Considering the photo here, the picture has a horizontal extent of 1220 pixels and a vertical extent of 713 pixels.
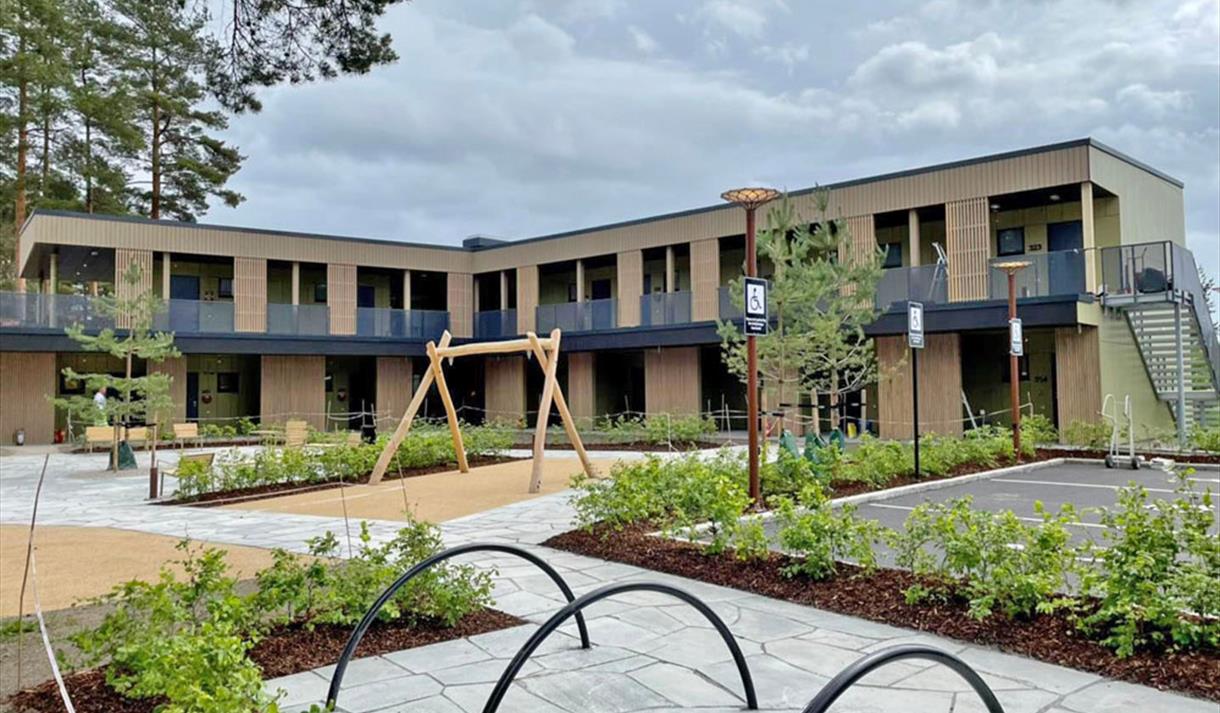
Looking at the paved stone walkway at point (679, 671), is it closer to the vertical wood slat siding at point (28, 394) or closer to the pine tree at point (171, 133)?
the vertical wood slat siding at point (28, 394)

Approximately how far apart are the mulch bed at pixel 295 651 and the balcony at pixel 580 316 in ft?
73.9

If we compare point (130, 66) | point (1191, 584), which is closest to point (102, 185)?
point (130, 66)

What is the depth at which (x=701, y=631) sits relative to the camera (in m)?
5.56

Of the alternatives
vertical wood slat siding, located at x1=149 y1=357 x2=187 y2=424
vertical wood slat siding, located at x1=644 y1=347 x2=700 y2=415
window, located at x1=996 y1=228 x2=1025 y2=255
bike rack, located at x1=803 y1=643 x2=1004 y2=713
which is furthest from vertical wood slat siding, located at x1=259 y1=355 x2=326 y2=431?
bike rack, located at x1=803 y1=643 x2=1004 y2=713

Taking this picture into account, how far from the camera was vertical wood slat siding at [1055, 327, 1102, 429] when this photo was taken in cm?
1909

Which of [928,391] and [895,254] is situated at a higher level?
[895,254]

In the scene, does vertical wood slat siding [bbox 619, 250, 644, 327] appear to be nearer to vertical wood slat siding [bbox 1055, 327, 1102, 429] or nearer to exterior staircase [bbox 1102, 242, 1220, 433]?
vertical wood slat siding [bbox 1055, 327, 1102, 429]

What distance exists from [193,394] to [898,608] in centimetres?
3082

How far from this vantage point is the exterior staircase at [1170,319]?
18.3 m

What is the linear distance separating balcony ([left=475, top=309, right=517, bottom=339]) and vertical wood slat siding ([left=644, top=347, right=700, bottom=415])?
6565 mm

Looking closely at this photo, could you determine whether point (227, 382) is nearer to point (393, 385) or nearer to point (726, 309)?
point (393, 385)

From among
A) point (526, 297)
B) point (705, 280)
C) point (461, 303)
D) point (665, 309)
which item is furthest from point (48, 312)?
point (705, 280)

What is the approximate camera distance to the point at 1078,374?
19.4 meters

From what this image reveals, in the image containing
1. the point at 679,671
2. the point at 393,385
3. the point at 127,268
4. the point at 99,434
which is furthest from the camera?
the point at 393,385
